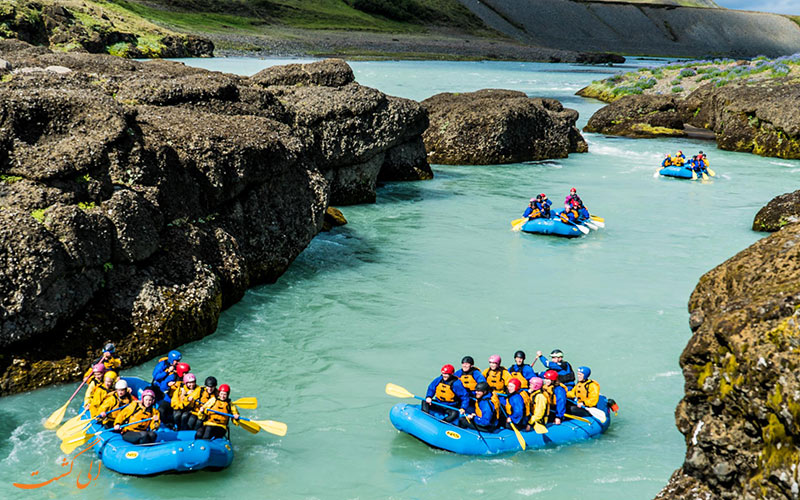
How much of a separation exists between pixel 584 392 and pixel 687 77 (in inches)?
2066

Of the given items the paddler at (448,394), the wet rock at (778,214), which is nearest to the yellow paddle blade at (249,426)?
the paddler at (448,394)

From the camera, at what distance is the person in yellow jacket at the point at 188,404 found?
10852 mm

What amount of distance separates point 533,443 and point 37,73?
41.2 feet

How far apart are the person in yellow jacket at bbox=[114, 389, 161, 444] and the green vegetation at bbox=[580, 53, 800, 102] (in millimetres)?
45832

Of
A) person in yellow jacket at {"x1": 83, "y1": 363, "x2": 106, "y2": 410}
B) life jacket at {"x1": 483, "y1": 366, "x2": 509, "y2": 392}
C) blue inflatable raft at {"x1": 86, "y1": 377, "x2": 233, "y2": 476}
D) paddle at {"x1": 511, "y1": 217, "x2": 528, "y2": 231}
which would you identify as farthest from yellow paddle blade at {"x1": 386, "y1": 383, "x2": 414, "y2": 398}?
paddle at {"x1": 511, "y1": 217, "x2": 528, "y2": 231}

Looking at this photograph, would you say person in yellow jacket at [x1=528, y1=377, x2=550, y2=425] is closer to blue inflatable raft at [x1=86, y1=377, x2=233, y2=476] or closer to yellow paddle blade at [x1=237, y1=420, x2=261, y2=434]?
yellow paddle blade at [x1=237, y1=420, x2=261, y2=434]

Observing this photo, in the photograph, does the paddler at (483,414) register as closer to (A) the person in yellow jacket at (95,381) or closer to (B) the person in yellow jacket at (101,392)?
(B) the person in yellow jacket at (101,392)

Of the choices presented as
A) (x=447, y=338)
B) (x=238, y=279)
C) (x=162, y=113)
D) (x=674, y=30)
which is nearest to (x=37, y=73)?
(x=162, y=113)

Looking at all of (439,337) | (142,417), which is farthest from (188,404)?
(439,337)

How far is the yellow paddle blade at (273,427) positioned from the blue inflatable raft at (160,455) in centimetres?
77

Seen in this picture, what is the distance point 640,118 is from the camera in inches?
1767

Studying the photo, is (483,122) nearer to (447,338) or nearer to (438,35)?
(447,338)

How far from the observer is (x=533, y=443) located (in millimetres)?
11266

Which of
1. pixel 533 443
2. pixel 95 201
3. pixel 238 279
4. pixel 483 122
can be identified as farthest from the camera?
pixel 483 122
